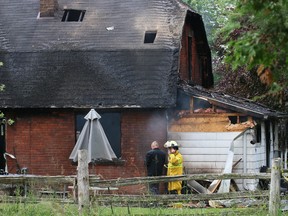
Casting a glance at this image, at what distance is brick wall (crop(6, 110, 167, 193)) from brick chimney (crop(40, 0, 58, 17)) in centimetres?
399

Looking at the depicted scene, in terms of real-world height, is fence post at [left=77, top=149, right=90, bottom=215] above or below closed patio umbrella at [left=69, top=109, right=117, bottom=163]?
below

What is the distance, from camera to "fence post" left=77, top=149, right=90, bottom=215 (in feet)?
45.8

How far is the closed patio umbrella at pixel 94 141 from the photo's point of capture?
21984 mm

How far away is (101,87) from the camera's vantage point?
79.8 feet

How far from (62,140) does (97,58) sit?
2776 mm

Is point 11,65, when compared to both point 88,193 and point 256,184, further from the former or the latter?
point 88,193

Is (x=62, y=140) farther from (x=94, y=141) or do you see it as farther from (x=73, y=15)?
(x=73, y=15)

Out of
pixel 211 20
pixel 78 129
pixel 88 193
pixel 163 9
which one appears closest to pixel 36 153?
pixel 78 129

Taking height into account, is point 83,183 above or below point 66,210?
above

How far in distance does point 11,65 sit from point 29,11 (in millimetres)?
3012

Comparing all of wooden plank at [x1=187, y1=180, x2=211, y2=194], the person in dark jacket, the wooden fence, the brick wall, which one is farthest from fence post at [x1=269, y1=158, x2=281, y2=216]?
the brick wall

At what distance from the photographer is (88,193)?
14.1 meters

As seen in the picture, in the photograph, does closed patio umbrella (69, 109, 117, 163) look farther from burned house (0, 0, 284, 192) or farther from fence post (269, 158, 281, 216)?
fence post (269, 158, 281, 216)

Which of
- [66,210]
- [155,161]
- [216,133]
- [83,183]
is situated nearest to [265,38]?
[83,183]
